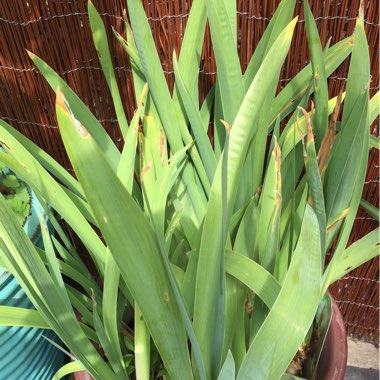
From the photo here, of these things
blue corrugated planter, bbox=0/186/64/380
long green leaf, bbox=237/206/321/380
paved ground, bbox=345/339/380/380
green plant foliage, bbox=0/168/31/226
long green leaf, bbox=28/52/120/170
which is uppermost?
long green leaf, bbox=28/52/120/170

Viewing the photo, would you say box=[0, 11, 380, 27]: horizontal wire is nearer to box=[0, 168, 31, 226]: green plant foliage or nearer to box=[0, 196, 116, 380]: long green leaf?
box=[0, 168, 31, 226]: green plant foliage

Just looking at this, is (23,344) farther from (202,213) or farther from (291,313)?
(291,313)

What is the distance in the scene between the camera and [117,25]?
82 centimetres

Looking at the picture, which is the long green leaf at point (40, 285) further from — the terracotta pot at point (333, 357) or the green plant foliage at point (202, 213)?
the terracotta pot at point (333, 357)

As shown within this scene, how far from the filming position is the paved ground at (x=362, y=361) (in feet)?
3.89

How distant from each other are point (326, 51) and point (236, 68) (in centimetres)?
19

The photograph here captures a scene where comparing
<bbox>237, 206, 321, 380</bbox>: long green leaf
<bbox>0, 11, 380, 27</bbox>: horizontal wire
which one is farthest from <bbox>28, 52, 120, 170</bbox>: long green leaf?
<bbox>237, 206, 321, 380</bbox>: long green leaf

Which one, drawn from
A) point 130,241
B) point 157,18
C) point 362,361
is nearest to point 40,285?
point 130,241

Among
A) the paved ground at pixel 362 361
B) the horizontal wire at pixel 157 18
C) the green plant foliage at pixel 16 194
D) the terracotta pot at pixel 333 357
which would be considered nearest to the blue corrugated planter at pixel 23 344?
the green plant foliage at pixel 16 194

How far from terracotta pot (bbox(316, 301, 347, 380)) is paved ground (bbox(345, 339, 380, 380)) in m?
0.52

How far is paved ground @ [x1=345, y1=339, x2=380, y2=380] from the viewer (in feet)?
3.89

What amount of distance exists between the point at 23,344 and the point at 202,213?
16.3 inches

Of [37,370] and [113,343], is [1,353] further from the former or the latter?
[113,343]

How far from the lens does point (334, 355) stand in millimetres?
715
